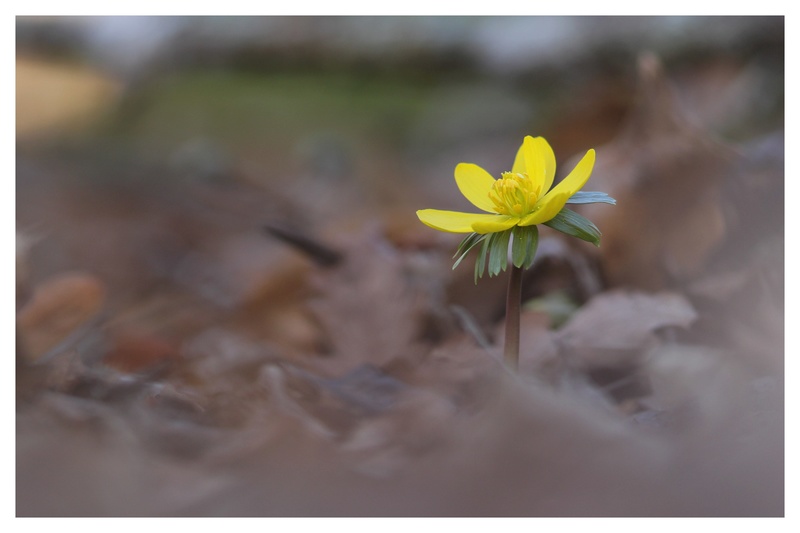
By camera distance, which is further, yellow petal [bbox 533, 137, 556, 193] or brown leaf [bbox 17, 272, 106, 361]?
brown leaf [bbox 17, 272, 106, 361]

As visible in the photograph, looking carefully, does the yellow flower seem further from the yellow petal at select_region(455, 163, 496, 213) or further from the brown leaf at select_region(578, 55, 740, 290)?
the brown leaf at select_region(578, 55, 740, 290)

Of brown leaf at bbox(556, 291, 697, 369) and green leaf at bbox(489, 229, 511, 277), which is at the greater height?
green leaf at bbox(489, 229, 511, 277)

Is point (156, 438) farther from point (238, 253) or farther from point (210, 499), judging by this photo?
point (238, 253)

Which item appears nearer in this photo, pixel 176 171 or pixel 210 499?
pixel 210 499

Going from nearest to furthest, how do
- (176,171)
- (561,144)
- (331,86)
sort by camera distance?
(561,144)
(176,171)
(331,86)

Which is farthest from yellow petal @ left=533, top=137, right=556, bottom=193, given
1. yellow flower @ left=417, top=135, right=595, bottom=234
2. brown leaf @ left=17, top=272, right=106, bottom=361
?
brown leaf @ left=17, top=272, right=106, bottom=361

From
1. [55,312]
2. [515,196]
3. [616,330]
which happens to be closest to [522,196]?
[515,196]

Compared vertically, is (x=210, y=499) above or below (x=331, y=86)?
below

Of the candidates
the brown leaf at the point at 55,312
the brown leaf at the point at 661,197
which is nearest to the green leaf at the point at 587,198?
the brown leaf at the point at 661,197

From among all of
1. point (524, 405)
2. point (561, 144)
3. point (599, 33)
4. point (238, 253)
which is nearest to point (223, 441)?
point (524, 405)
